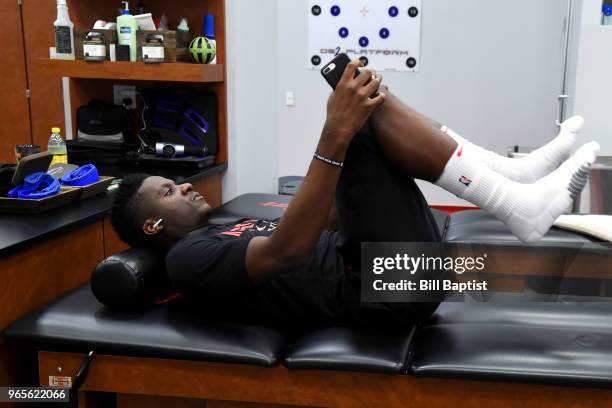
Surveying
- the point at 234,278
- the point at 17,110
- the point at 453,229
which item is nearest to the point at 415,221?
the point at 234,278

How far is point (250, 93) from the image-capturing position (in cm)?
297

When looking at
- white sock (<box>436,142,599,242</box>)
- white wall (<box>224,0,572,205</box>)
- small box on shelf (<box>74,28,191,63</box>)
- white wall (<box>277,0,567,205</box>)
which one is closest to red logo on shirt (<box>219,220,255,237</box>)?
white sock (<box>436,142,599,242</box>)

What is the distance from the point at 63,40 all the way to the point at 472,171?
1999 millimetres

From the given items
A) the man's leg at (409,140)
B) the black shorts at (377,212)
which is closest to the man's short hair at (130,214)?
the black shorts at (377,212)

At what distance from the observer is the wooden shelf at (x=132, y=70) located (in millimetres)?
2578

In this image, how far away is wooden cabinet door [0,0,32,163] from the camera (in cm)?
427

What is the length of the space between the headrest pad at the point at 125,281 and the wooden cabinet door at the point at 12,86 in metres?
3.13

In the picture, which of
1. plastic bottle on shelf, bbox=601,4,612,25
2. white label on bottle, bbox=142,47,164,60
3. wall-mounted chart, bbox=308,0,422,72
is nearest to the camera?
white label on bottle, bbox=142,47,164,60

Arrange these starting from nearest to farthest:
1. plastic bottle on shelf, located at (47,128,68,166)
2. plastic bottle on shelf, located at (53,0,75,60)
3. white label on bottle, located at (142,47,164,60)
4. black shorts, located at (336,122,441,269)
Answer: black shorts, located at (336,122,441,269) < plastic bottle on shelf, located at (47,128,68,166) < white label on bottle, located at (142,47,164,60) < plastic bottle on shelf, located at (53,0,75,60)

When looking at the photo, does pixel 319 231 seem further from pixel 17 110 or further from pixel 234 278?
pixel 17 110

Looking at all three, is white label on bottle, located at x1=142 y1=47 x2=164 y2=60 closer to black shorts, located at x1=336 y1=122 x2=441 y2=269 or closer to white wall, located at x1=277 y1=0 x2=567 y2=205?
black shorts, located at x1=336 y1=122 x2=441 y2=269

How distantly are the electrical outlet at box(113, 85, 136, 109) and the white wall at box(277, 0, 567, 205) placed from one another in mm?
2463

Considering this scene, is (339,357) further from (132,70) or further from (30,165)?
(132,70)

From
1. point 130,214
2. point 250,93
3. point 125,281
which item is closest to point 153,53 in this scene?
point 250,93
